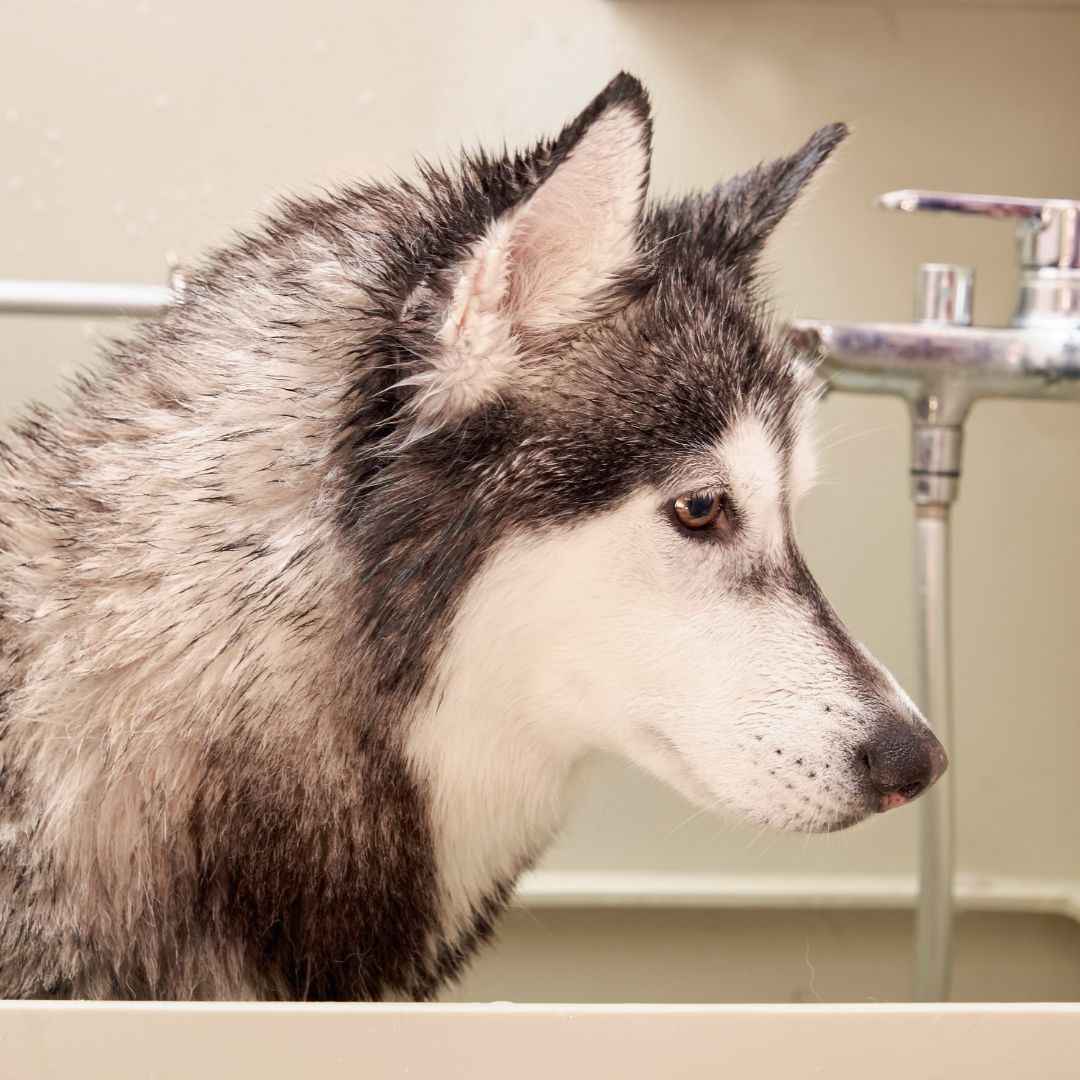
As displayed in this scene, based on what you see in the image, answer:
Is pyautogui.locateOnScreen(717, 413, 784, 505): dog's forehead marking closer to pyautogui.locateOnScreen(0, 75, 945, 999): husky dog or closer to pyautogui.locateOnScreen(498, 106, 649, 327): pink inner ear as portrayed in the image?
pyautogui.locateOnScreen(0, 75, 945, 999): husky dog

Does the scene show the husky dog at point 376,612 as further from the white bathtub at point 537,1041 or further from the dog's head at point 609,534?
the white bathtub at point 537,1041

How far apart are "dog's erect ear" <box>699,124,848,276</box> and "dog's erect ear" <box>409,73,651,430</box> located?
0.17m

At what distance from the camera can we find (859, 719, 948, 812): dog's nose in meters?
0.78

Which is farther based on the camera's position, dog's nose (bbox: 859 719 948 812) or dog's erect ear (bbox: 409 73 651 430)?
dog's nose (bbox: 859 719 948 812)

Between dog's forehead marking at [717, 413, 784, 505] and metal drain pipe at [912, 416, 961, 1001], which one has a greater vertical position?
dog's forehead marking at [717, 413, 784, 505]

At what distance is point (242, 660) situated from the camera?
0.78m

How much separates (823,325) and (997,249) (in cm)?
42

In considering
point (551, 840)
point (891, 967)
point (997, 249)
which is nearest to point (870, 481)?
point (997, 249)

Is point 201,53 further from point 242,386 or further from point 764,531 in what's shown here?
point 764,531

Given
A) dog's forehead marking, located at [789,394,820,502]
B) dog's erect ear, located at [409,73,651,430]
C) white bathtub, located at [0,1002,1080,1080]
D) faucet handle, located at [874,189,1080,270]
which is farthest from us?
faucet handle, located at [874,189,1080,270]

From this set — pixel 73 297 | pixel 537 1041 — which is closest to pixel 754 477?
pixel 537 1041

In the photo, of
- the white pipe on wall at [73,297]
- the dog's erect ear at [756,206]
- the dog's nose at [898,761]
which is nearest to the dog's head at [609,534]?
the dog's nose at [898,761]

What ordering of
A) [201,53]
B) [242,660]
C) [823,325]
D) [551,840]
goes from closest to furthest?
[242,660] < [551,840] < [823,325] < [201,53]

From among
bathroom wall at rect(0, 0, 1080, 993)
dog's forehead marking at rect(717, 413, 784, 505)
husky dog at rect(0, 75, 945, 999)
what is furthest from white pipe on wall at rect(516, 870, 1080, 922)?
dog's forehead marking at rect(717, 413, 784, 505)
